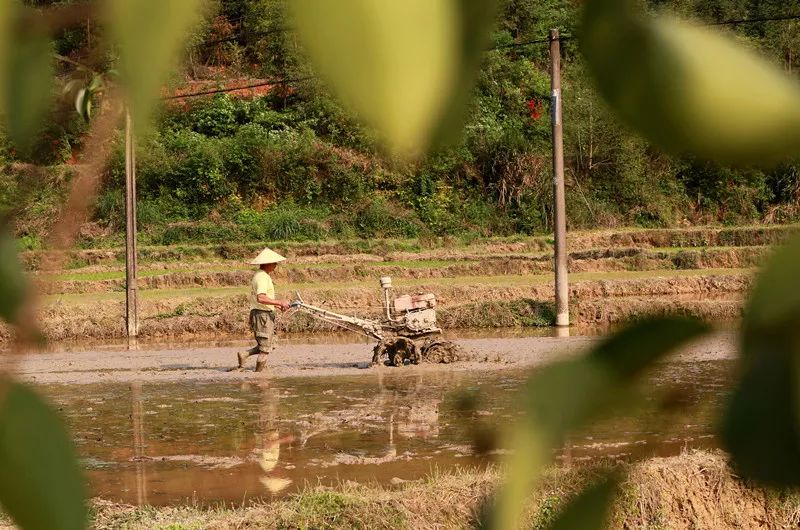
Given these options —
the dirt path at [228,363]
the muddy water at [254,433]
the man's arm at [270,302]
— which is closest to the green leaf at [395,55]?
the muddy water at [254,433]

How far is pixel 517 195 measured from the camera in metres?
0.29

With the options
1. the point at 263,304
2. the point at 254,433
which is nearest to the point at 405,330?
the point at 263,304

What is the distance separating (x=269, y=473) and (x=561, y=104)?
636cm

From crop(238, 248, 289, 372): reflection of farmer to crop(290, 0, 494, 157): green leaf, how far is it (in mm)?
8039

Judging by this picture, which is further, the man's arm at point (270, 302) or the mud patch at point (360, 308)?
the mud patch at point (360, 308)

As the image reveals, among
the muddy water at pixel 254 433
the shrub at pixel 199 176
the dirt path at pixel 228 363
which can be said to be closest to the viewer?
the shrub at pixel 199 176

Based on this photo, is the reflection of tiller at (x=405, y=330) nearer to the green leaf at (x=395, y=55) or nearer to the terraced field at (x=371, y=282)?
the terraced field at (x=371, y=282)

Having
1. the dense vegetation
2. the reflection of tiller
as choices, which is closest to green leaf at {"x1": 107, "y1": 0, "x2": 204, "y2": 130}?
the dense vegetation

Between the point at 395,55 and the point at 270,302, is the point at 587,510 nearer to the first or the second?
the point at 395,55

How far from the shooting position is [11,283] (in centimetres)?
18

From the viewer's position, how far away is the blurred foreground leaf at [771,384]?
14 cm

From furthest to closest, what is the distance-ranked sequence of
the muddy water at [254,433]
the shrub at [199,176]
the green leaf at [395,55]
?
the muddy water at [254,433], the shrub at [199,176], the green leaf at [395,55]

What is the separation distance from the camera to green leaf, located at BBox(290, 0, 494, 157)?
13 centimetres

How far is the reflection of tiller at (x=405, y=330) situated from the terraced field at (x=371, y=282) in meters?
1.70
